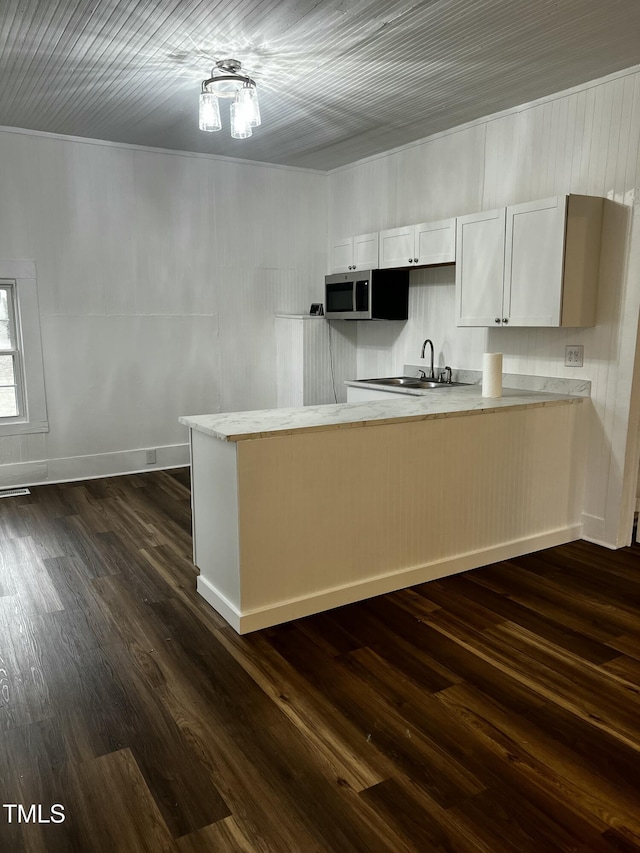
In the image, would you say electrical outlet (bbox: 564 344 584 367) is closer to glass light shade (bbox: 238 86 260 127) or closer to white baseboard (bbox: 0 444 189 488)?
glass light shade (bbox: 238 86 260 127)

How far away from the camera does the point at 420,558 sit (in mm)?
3260

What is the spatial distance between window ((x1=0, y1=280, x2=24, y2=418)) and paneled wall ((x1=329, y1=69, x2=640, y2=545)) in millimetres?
3066

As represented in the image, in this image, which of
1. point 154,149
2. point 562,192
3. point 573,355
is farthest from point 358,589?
point 154,149

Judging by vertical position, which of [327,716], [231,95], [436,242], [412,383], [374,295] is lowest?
[327,716]

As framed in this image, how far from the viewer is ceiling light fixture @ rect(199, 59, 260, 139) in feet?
11.0

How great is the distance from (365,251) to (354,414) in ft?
8.37

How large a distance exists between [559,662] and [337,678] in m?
0.89

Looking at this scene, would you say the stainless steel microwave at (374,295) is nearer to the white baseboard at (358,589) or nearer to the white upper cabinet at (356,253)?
the white upper cabinet at (356,253)

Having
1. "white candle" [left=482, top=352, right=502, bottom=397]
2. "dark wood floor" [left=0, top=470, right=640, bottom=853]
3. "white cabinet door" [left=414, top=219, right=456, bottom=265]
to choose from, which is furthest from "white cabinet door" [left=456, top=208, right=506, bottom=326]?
"dark wood floor" [left=0, top=470, right=640, bottom=853]

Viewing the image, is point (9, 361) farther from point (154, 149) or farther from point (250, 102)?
point (250, 102)

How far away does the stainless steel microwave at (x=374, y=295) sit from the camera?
16.7ft

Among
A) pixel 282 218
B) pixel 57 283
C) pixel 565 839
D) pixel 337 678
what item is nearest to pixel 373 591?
pixel 337 678

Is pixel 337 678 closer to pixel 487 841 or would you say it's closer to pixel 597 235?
pixel 487 841

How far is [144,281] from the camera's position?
5281 mm
